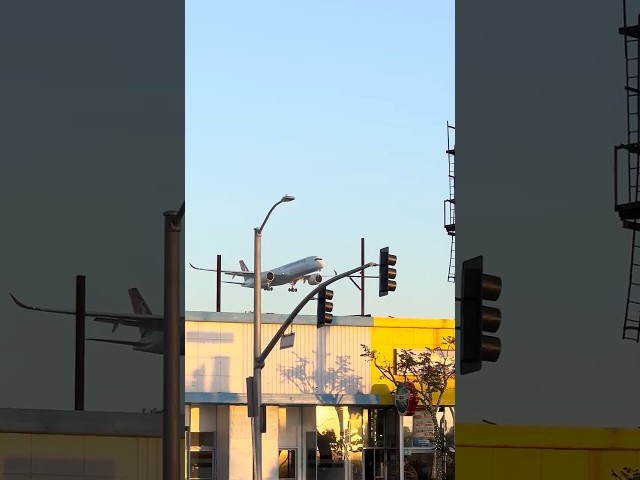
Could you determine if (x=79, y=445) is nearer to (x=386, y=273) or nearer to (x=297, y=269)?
(x=386, y=273)

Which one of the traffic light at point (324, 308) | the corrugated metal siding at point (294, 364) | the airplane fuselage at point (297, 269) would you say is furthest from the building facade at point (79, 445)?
the airplane fuselage at point (297, 269)

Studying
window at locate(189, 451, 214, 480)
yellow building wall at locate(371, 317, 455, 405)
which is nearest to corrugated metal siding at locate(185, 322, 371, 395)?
yellow building wall at locate(371, 317, 455, 405)

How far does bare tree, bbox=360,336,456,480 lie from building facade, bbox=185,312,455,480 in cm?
19

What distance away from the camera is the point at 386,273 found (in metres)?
9.53

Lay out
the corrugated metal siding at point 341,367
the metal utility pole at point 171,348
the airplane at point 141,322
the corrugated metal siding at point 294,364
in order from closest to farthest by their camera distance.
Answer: the metal utility pole at point 171,348
the airplane at point 141,322
the corrugated metal siding at point 294,364
the corrugated metal siding at point 341,367

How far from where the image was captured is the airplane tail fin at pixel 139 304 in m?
2.46

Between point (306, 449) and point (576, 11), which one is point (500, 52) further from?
point (306, 449)

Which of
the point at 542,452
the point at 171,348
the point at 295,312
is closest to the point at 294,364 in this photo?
the point at 295,312

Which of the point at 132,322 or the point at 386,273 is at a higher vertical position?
the point at 386,273

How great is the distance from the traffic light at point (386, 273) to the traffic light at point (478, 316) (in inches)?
256

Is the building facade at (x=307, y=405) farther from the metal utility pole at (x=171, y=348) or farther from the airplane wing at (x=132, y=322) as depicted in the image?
the metal utility pole at (x=171, y=348)

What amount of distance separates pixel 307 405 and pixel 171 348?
13.4 metres

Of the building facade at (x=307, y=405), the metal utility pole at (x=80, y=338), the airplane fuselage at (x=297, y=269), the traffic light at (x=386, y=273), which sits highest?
the airplane fuselage at (x=297, y=269)

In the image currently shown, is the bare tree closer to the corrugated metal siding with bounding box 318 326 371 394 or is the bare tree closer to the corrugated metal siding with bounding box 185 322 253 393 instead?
the corrugated metal siding with bounding box 318 326 371 394
